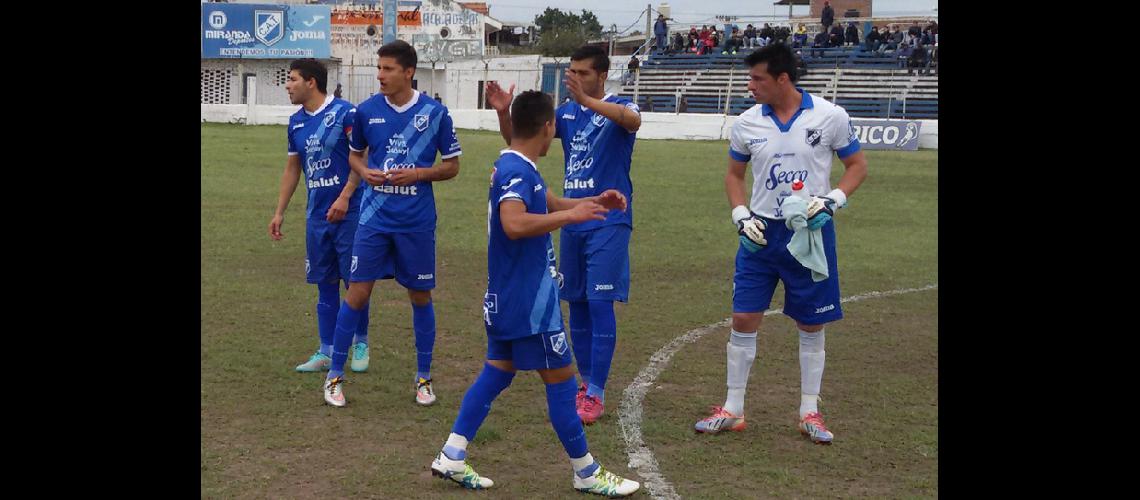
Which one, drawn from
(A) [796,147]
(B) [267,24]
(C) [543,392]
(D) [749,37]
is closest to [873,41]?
(D) [749,37]

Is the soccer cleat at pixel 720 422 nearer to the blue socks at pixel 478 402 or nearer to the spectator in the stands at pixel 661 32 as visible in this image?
the blue socks at pixel 478 402

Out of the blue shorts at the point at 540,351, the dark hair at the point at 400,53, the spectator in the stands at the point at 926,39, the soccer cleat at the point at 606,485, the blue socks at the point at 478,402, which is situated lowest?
the soccer cleat at the point at 606,485

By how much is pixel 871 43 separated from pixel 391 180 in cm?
4146

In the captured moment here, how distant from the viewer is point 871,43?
4575cm

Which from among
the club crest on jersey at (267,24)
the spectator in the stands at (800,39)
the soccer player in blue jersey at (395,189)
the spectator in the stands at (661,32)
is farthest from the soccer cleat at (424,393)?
the club crest on jersey at (267,24)

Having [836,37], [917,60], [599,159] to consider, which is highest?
[836,37]

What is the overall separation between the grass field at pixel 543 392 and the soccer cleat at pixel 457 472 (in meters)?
0.09

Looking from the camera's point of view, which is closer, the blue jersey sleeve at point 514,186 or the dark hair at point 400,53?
the blue jersey sleeve at point 514,186

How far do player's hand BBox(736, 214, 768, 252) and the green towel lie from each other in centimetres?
16

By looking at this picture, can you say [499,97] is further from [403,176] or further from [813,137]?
[813,137]

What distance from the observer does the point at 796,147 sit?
6.66 meters

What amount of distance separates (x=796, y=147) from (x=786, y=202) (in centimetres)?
36

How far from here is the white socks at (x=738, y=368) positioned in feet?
22.7
